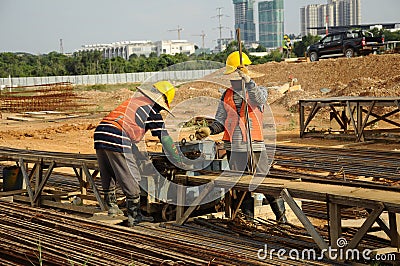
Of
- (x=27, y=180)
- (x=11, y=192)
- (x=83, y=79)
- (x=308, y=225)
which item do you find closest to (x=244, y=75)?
(x=308, y=225)

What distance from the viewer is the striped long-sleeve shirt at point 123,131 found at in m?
7.04

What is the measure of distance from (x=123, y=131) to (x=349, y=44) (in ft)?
98.0

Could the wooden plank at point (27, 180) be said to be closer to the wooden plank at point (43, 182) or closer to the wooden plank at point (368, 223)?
the wooden plank at point (43, 182)

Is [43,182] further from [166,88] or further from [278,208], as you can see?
[278,208]

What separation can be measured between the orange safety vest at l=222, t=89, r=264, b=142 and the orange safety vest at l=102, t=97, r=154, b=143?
100cm

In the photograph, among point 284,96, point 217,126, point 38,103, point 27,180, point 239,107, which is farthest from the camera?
point 38,103

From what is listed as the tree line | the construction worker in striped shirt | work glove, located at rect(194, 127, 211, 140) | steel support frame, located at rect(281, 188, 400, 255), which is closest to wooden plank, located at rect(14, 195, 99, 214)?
the construction worker in striped shirt

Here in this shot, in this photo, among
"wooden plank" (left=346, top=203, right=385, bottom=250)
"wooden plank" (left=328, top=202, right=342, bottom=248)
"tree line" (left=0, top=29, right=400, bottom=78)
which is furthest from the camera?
"tree line" (left=0, top=29, right=400, bottom=78)

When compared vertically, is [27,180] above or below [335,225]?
below

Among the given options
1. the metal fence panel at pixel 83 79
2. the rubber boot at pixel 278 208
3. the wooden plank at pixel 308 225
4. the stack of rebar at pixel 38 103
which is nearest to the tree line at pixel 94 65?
the metal fence panel at pixel 83 79

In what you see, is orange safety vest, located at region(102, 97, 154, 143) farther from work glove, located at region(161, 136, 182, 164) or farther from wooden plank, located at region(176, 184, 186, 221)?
wooden plank, located at region(176, 184, 186, 221)

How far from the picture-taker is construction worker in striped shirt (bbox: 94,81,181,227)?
7.05 metres

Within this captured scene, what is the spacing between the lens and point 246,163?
7562 millimetres

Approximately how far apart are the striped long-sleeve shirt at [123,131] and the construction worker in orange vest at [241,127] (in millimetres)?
709
